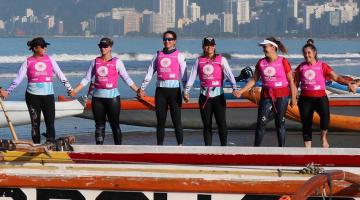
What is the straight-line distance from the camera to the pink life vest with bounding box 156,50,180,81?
12.2 m

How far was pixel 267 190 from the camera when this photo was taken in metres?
7.93

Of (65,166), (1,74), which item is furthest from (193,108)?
(1,74)

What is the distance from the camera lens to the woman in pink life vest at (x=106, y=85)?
12.1 m

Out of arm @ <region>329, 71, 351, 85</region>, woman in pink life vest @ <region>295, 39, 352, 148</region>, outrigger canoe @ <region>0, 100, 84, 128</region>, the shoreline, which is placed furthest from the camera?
outrigger canoe @ <region>0, 100, 84, 128</region>

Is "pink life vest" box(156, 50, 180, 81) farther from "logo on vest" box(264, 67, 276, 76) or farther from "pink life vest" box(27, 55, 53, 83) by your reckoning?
"pink life vest" box(27, 55, 53, 83)

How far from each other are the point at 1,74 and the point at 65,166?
42.9 m

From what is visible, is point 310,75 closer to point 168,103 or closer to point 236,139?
point 168,103

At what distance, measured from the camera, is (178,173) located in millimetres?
8500

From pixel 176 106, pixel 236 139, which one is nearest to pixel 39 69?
pixel 176 106

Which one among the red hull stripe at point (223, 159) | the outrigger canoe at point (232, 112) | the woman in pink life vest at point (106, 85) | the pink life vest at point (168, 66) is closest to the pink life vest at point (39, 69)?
the woman in pink life vest at point (106, 85)

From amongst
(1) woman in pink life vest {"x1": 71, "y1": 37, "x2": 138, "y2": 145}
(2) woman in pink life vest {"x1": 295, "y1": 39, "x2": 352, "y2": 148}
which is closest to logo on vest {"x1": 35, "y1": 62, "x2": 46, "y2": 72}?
(1) woman in pink life vest {"x1": 71, "y1": 37, "x2": 138, "y2": 145}

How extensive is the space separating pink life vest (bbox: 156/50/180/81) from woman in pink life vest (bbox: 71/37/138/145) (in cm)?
39

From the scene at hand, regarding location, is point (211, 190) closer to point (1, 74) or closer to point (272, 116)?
point (272, 116)

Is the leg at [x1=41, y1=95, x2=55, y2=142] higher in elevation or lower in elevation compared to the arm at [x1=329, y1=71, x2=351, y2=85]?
lower
